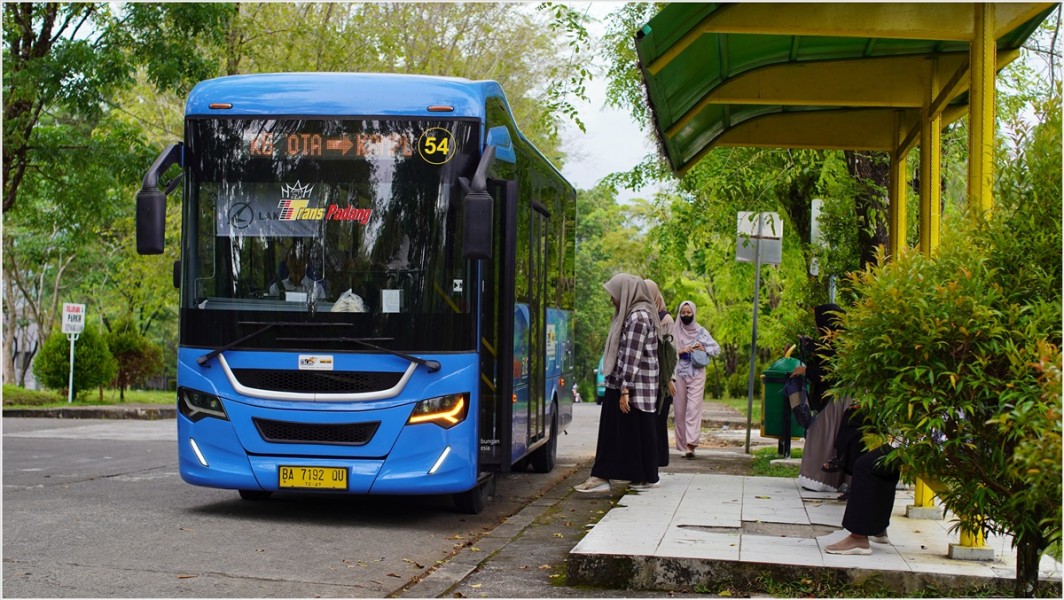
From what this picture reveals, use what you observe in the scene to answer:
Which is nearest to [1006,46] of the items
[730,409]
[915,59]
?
[915,59]

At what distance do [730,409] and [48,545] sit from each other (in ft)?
82.5

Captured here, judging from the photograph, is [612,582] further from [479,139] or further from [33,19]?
[33,19]

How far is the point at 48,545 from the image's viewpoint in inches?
335

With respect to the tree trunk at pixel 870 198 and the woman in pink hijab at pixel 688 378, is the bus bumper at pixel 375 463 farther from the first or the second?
the woman in pink hijab at pixel 688 378

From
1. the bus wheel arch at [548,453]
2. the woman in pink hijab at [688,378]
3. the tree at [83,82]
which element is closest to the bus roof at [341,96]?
the bus wheel arch at [548,453]

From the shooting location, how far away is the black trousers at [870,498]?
292 inches

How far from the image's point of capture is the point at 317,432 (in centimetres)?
981

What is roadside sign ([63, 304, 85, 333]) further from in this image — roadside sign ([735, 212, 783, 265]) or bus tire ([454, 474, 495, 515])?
bus tire ([454, 474, 495, 515])

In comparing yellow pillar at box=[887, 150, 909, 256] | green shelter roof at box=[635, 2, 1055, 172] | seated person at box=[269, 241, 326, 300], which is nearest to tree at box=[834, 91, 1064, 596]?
green shelter roof at box=[635, 2, 1055, 172]

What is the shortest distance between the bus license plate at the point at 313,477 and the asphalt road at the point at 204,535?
33 centimetres

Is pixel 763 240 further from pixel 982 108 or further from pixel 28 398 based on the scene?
pixel 28 398

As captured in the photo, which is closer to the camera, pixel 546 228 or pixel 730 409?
pixel 546 228

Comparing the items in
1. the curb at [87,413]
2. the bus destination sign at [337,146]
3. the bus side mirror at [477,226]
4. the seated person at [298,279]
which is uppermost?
Result: the bus destination sign at [337,146]

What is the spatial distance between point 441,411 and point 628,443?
7.96 feet
